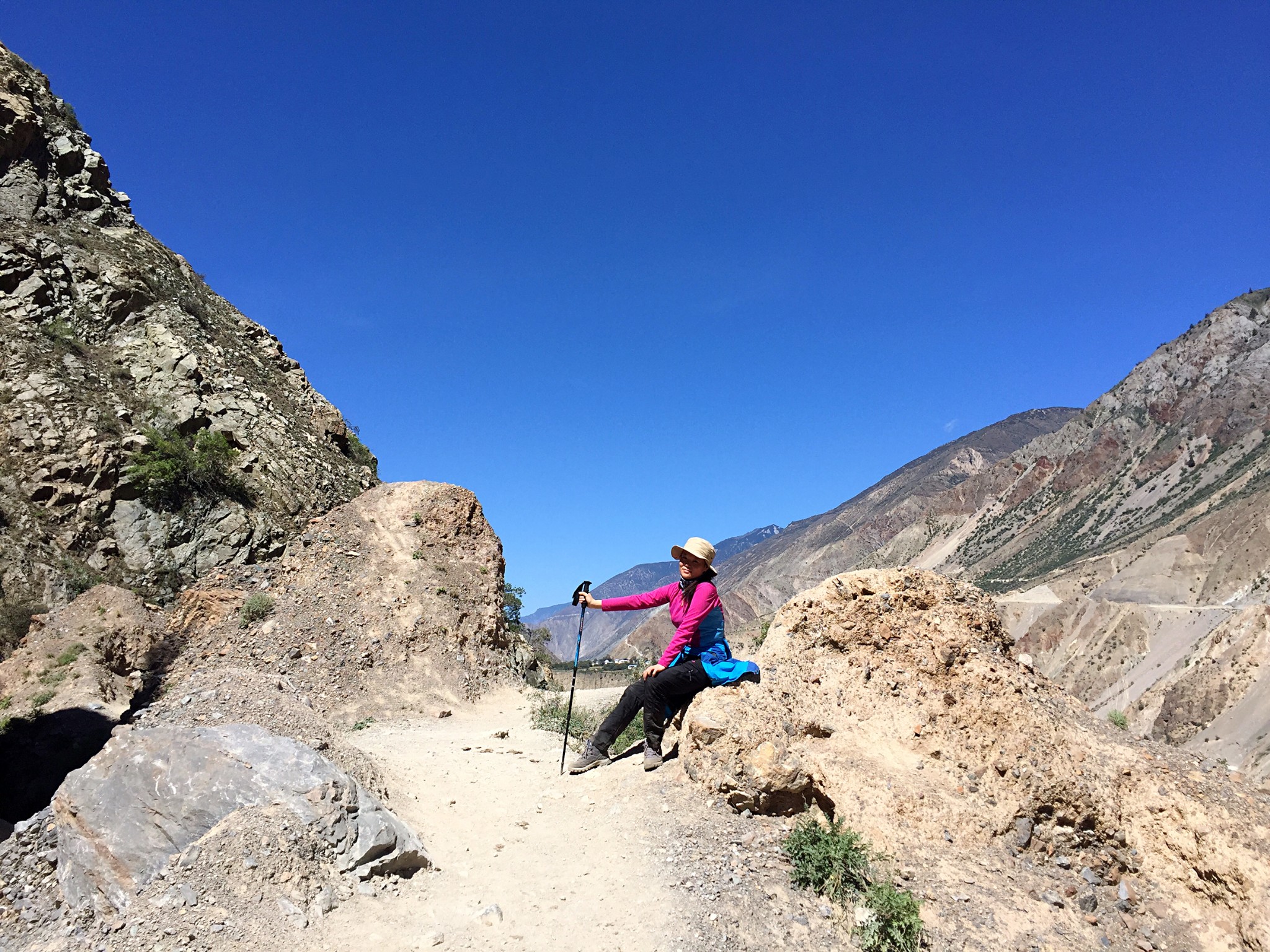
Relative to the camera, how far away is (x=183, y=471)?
16344mm

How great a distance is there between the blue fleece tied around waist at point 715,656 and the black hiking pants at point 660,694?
62mm

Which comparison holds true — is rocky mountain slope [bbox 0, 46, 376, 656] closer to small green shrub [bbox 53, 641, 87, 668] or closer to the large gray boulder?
small green shrub [bbox 53, 641, 87, 668]

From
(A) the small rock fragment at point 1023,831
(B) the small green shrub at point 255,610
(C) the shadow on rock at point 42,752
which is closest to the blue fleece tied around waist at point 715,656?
(A) the small rock fragment at point 1023,831

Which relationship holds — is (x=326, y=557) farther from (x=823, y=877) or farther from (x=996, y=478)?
(x=996, y=478)

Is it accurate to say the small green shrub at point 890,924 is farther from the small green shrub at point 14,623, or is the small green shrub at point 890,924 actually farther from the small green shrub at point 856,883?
the small green shrub at point 14,623

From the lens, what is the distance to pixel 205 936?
4.40 metres

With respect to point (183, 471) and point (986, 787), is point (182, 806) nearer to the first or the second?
point (986, 787)

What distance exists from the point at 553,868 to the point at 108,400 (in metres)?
16.8

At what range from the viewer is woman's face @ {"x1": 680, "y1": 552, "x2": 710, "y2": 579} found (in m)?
7.06

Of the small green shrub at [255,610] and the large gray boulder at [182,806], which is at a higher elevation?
the small green shrub at [255,610]

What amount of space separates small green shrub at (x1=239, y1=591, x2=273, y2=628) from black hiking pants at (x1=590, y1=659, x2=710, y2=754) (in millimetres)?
10887

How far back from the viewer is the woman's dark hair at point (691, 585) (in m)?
7.12

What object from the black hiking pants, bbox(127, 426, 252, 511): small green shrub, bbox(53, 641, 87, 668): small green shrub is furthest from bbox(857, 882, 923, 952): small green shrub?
bbox(127, 426, 252, 511): small green shrub

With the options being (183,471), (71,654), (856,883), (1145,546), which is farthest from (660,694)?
(1145,546)
